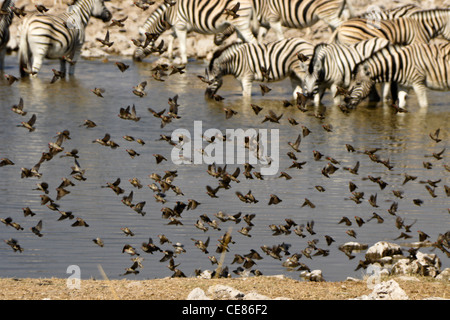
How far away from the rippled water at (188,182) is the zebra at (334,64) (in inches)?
21.8

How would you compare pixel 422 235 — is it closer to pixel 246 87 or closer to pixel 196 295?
pixel 196 295

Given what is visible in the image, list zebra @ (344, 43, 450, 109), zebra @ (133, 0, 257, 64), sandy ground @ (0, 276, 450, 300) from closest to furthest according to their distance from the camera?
1. sandy ground @ (0, 276, 450, 300)
2. zebra @ (344, 43, 450, 109)
3. zebra @ (133, 0, 257, 64)

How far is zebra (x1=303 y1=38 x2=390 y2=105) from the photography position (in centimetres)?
2423

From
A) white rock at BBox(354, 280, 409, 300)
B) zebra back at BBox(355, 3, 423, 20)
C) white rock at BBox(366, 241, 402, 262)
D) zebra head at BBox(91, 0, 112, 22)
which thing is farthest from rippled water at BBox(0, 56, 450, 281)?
zebra head at BBox(91, 0, 112, 22)

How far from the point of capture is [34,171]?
1503 centimetres

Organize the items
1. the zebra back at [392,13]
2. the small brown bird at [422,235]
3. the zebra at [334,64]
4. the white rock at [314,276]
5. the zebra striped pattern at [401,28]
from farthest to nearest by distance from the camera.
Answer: the zebra back at [392,13], the zebra striped pattern at [401,28], the zebra at [334,64], the small brown bird at [422,235], the white rock at [314,276]

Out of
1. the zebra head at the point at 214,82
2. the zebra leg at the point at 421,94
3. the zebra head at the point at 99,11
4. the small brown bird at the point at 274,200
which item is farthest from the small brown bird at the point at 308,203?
the zebra head at the point at 99,11

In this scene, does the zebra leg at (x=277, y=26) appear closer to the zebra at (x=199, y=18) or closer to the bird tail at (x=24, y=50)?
the zebra at (x=199, y=18)

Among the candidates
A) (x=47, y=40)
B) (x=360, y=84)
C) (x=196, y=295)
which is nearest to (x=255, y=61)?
(x=360, y=84)

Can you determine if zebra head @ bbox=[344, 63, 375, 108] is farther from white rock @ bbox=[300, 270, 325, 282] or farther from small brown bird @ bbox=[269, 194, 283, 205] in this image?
white rock @ bbox=[300, 270, 325, 282]

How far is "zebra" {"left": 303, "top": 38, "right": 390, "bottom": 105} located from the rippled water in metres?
0.55

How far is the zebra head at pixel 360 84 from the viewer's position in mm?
23984
